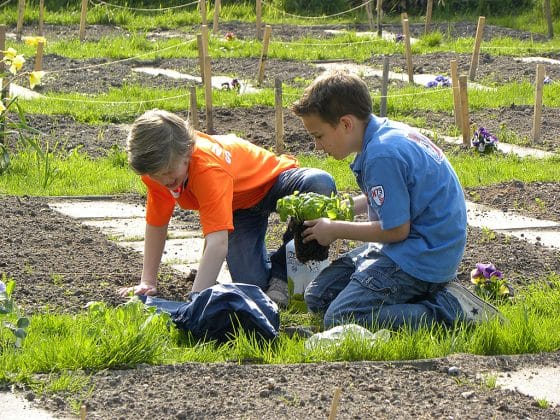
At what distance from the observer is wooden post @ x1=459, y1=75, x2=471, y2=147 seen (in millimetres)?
9992

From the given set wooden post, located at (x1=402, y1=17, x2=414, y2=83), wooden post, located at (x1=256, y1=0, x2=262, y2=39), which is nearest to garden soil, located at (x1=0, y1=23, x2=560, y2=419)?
wooden post, located at (x1=402, y1=17, x2=414, y2=83)

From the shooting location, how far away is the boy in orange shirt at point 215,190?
512 centimetres

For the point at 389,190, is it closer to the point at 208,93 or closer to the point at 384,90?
the point at 208,93

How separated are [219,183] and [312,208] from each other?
18.1 inches

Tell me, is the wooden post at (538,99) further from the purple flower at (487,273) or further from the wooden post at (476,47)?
the purple flower at (487,273)

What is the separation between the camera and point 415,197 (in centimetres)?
502

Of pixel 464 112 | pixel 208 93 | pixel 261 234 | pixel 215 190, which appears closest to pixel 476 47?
pixel 464 112

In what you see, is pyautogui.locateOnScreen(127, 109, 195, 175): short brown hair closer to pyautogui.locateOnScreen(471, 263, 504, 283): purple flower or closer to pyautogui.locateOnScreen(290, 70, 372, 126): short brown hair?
pyautogui.locateOnScreen(290, 70, 372, 126): short brown hair

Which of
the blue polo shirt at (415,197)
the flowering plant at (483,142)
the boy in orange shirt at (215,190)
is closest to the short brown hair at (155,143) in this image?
the boy in orange shirt at (215,190)

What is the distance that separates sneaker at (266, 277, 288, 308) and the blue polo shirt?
77 centimetres

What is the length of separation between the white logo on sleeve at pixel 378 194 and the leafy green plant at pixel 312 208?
0.38 m

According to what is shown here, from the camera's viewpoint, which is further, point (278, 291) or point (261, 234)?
point (261, 234)

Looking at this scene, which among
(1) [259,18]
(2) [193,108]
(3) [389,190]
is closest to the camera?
(3) [389,190]

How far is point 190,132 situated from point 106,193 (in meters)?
3.07
